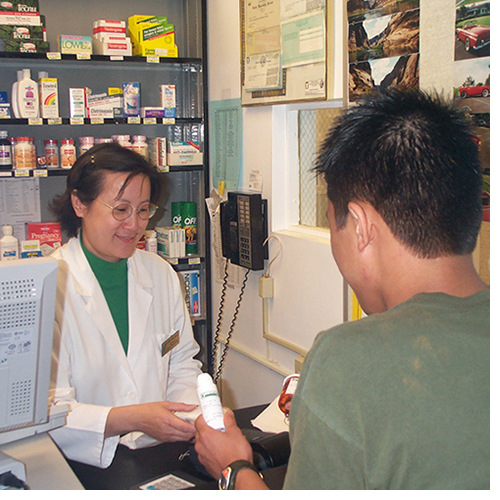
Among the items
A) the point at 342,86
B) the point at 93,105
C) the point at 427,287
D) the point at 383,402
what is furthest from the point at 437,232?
the point at 93,105

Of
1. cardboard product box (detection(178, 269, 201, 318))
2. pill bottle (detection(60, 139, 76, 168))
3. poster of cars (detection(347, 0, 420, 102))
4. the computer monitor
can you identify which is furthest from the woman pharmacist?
cardboard product box (detection(178, 269, 201, 318))

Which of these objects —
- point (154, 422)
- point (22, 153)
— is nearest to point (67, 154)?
point (22, 153)

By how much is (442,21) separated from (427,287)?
4.22 ft

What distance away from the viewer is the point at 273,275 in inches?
122

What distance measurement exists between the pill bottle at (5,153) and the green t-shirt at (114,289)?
4.05ft

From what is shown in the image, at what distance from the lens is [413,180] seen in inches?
37.9

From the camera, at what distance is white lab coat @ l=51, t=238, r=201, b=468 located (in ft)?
5.97

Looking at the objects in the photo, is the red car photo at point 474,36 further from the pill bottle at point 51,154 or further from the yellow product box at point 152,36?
the pill bottle at point 51,154

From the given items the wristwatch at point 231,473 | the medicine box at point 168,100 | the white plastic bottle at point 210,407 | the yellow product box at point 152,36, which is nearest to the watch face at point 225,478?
the wristwatch at point 231,473

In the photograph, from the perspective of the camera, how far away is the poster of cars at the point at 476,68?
5.75 feet

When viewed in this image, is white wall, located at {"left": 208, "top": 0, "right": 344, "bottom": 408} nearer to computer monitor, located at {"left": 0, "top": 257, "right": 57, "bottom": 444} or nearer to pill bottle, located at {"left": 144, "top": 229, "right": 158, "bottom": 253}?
pill bottle, located at {"left": 144, "top": 229, "right": 158, "bottom": 253}

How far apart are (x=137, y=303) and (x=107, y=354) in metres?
0.24

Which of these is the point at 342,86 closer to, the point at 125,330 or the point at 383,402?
the point at 125,330

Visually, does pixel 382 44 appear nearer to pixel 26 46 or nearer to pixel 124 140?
→ pixel 124 140
